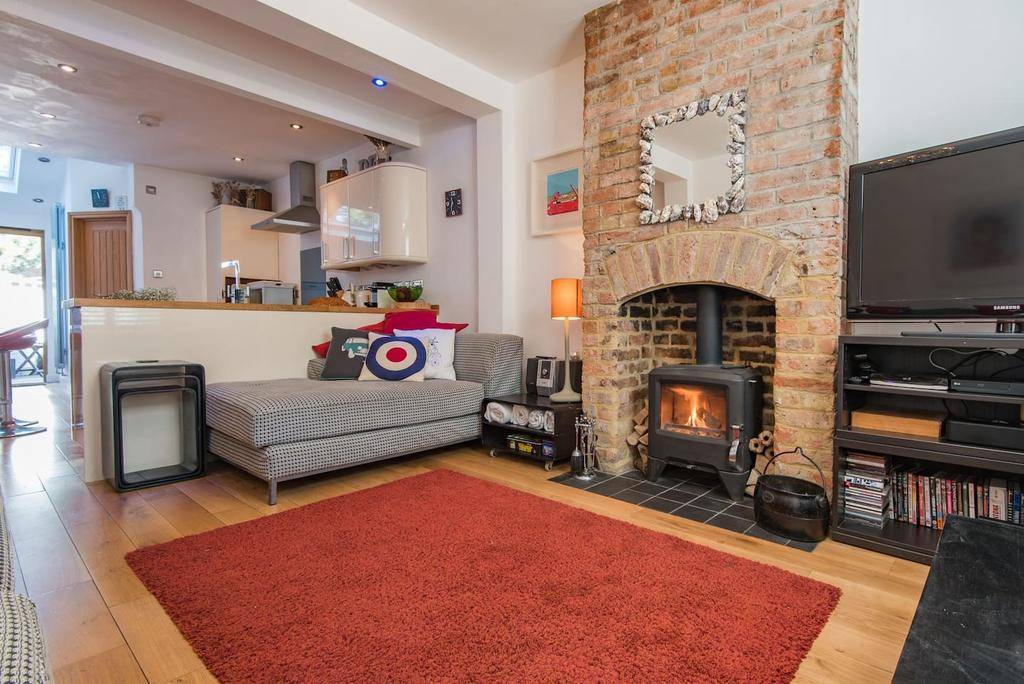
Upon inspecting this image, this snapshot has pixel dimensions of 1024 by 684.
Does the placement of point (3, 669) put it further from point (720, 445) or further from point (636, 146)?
point (636, 146)

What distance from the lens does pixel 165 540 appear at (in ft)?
6.68

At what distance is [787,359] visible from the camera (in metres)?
2.29

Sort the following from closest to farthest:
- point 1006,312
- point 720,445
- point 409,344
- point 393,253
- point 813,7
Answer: point 1006,312, point 813,7, point 720,445, point 409,344, point 393,253

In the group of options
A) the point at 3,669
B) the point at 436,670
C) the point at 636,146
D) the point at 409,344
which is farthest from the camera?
the point at 409,344

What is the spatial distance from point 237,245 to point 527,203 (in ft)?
13.3

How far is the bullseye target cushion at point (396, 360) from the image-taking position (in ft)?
10.9

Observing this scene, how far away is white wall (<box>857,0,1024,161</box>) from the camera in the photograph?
80.6 inches

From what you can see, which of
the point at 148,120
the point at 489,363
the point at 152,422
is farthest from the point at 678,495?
the point at 148,120

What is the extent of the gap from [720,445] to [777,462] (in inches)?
10.2

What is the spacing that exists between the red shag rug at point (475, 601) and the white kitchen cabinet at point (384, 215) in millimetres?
2856

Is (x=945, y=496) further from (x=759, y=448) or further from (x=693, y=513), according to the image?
(x=693, y=513)

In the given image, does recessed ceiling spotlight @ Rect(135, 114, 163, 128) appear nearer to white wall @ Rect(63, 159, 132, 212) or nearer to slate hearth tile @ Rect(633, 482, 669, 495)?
white wall @ Rect(63, 159, 132, 212)

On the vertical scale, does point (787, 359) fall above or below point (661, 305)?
below

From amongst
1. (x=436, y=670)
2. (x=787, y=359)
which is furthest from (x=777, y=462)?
(x=436, y=670)
